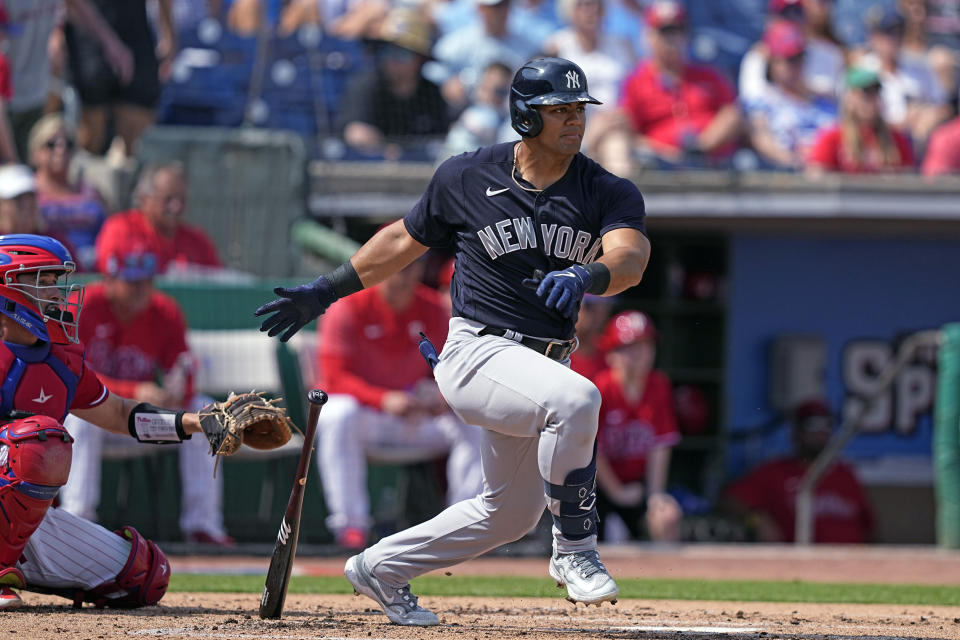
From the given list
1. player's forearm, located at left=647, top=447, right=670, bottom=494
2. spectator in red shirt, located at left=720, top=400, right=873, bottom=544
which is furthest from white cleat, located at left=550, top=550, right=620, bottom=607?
spectator in red shirt, located at left=720, top=400, right=873, bottom=544

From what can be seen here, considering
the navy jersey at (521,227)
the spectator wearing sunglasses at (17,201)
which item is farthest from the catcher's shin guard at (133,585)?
the spectator wearing sunglasses at (17,201)

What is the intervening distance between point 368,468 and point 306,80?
3.68 meters

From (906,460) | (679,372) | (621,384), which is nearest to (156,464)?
(621,384)

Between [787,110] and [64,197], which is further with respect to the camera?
[787,110]

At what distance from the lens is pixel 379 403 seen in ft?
27.3

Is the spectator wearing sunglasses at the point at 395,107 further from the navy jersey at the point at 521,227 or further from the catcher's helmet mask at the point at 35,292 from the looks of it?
the navy jersey at the point at 521,227

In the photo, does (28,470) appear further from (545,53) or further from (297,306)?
(545,53)

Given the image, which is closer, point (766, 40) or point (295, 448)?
point (295, 448)

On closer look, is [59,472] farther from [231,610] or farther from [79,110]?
[79,110]

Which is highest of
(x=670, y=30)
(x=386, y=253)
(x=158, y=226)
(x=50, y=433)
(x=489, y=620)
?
(x=670, y=30)

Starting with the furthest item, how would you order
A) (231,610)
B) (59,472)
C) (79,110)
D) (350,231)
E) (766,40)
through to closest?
(766,40)
(350,231)
(79,110)
(231,610)
(59,472)

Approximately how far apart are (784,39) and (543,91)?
296 inches

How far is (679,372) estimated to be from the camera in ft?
37.3

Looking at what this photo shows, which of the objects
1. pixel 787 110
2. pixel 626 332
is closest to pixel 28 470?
pixel 626 332
